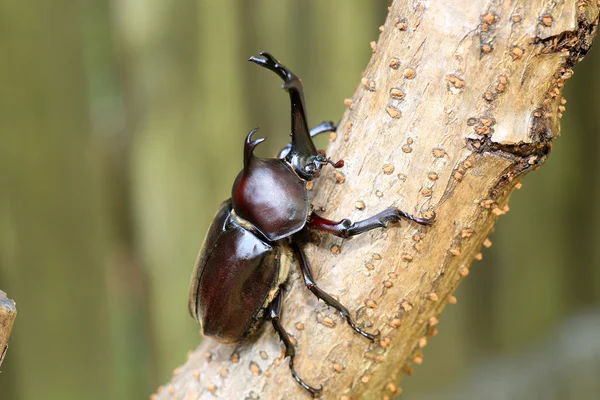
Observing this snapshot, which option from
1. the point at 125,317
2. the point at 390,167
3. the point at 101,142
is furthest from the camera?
the point at 125,317

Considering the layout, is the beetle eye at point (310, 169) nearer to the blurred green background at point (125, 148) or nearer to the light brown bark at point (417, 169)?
the light brown bark at point (417, 169)

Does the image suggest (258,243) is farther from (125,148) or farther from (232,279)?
(125,148)

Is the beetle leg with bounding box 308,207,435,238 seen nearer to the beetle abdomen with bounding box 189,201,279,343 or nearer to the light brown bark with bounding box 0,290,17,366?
the beetle abdomen with bounding box 189,201,279,343

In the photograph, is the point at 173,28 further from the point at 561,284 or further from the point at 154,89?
the point at 561,284

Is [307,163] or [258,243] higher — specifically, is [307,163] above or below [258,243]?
above

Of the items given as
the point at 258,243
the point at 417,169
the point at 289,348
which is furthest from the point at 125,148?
the point at 417,169

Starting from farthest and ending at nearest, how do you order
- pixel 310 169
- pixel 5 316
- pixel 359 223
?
pixel 310 169
pixel 359 223
pixel 5 316

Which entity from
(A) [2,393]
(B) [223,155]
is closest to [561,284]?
(B) [223,155]
